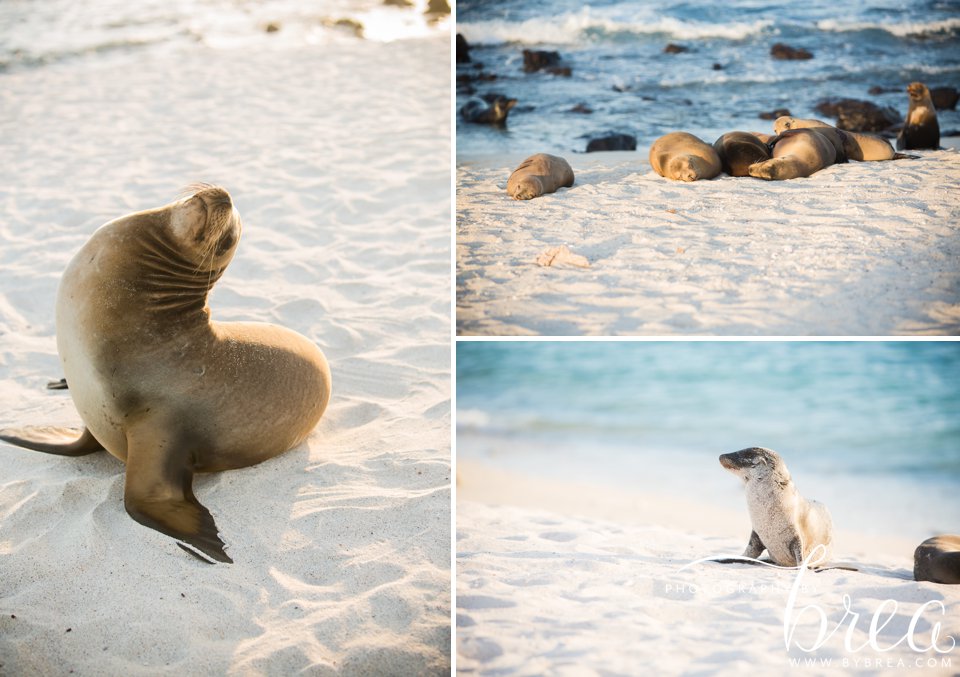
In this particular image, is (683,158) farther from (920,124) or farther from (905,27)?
(905,27)

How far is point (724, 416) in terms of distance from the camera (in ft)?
16.3

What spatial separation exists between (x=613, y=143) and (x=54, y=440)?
3.11 meters

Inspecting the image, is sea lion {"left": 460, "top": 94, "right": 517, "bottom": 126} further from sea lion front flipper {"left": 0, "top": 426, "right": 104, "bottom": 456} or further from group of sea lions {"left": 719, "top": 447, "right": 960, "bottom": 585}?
sea lion front flipper {"left": 0, "top": 426, "right": 104, "bottom": 456}

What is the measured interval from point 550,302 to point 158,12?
30.9 feet

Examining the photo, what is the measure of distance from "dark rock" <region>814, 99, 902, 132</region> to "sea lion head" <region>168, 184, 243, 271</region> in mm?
3633

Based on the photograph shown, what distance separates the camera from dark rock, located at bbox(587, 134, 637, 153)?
4.56 metres

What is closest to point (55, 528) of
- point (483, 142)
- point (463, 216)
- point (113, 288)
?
point (113, 288)

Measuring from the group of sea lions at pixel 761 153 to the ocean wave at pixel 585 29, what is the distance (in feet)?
2.97

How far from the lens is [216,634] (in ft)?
7.02

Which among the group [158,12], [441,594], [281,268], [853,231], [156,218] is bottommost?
[441,594]

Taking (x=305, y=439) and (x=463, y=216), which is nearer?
(x=305, y=439)

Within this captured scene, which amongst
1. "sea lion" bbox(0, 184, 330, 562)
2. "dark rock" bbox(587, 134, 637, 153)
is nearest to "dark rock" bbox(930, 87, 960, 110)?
"dark rock" bbox(587, 134, 637, 153)

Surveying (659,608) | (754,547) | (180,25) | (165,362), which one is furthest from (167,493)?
(180,25)

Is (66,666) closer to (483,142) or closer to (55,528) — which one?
(55,528)
